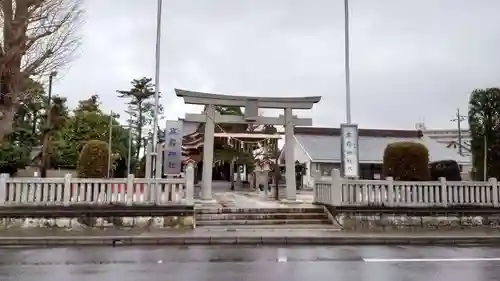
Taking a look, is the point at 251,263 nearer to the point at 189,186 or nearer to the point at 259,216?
the point at 189,186

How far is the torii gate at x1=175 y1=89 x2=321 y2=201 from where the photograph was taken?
16.0 m

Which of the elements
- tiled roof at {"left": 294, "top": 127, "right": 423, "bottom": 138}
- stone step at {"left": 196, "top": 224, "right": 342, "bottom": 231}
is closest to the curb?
stone step at {"left": 196, "top": 224, "right": 342, "bottom": 231}

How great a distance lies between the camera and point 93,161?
13281 millimetres

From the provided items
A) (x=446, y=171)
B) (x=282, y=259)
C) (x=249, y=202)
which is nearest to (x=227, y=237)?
(x=282, y=259)

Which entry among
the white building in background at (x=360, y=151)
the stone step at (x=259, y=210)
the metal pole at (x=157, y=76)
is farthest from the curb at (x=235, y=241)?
the white building in background at (x=360, y=151)

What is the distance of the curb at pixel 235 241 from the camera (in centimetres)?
1070

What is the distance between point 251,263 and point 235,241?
2.77m

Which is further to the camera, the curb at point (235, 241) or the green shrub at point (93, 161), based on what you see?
the green shrub at point (93, 161)

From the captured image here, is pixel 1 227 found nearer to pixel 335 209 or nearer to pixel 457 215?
pixel 335 209

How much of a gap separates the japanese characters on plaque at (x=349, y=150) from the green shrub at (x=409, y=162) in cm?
127

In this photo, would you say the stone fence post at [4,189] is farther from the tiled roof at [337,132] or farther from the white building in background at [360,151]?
the tiled roof at [337,132]

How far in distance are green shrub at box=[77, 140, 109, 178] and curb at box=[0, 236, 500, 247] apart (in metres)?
2.69

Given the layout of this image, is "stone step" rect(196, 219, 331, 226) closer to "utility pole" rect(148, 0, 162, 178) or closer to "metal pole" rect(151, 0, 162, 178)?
"utility pole" rect(148, 0, 162, 178)

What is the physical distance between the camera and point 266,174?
28453 mm
